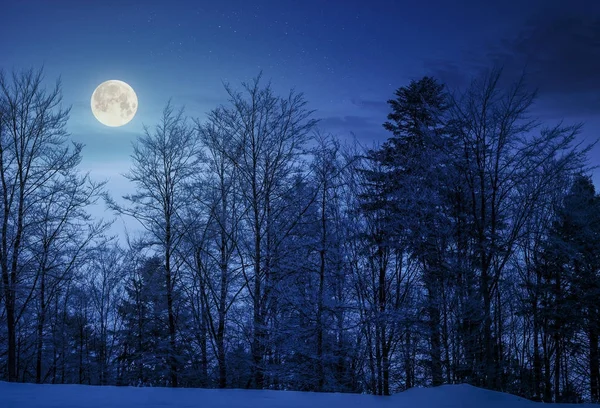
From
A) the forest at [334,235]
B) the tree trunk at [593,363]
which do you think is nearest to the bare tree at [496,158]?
the forest at [334,235]

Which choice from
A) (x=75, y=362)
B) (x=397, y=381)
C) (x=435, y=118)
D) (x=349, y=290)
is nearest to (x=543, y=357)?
(x=397, y=381)

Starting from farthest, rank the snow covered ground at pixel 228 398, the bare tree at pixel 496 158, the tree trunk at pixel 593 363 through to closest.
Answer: the tree trunk at pixel 593 363
the bare tree at pixel 496 158
the snow covered ground at pixel 228 398

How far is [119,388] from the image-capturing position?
2203 millimetres

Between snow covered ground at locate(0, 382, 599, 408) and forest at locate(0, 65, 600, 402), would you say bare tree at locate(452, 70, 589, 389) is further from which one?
snow covered ground at locate(0, 382, 599, 408)

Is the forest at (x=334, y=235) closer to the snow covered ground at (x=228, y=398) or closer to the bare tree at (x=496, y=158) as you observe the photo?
the bare tree at (x=496, y=158)

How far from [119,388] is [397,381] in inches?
557

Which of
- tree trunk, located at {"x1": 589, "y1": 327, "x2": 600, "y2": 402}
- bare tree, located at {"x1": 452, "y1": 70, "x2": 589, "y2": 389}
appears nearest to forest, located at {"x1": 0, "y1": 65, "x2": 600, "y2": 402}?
bare tree, located at {"x1": 452, "y1": 70, "x2": 589, "y2": 389}

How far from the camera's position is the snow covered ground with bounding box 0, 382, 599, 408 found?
1.82 m

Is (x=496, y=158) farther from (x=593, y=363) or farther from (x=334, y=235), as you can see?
(x=593, y=363)

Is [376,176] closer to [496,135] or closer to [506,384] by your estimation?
[496,135]

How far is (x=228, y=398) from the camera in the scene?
2012 mm

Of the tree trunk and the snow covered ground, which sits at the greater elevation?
the snow covered ground

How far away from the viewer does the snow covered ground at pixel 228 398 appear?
71.6 inches

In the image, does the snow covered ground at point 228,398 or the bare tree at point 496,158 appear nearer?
the snow covered ground at point 228,398
